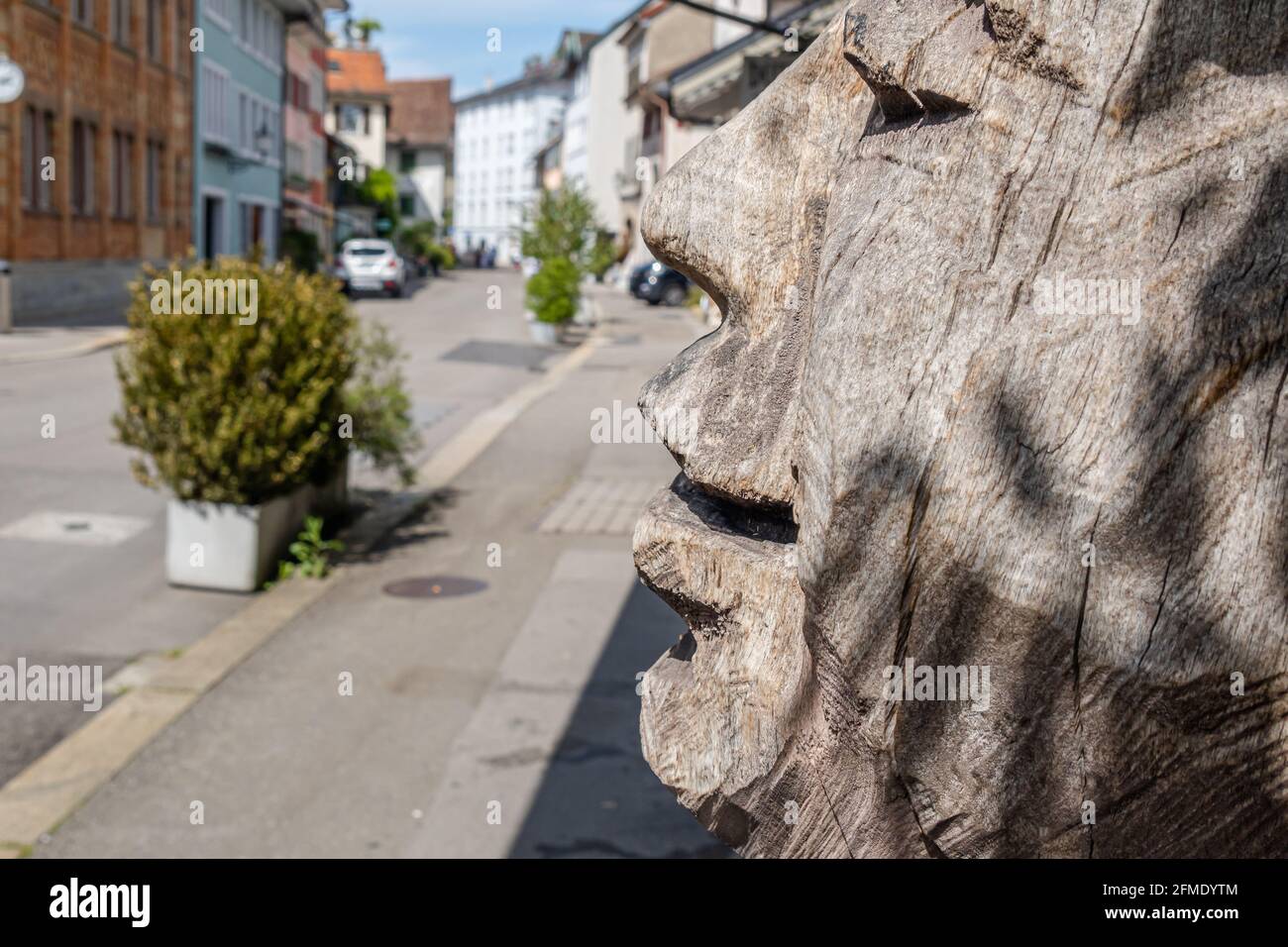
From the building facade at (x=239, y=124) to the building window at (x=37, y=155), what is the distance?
9484 millimetres

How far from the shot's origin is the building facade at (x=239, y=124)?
3928 cm

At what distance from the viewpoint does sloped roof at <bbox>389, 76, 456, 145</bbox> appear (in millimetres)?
101750

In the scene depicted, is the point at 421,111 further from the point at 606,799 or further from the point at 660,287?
the point at 606,799

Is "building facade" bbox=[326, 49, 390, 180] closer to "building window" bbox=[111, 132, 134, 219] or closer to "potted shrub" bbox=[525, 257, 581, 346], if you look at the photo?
"building window" bbox=[111, 132, 134, 219]

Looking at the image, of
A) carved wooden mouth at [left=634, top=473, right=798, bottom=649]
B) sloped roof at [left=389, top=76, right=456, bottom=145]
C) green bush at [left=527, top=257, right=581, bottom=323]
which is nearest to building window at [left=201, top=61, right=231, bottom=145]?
green bush at [left=527, top=257, right=581, bottom=323]

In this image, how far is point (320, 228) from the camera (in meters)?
59.6

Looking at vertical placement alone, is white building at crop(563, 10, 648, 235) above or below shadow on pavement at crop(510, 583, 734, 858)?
above

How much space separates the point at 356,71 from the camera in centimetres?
8250

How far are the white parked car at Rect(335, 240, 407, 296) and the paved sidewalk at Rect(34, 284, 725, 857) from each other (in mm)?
31887

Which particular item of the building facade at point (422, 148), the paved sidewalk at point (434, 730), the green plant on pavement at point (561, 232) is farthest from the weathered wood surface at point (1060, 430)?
the building facade at point (422, 148)

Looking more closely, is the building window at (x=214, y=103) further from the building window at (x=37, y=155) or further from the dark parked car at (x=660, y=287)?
the dark parked car at (x=660, y=287)

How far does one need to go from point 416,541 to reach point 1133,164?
9.85 m

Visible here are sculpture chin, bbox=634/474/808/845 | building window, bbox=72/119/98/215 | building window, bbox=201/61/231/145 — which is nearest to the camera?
sculpture chin, bbox=634/474/808/845

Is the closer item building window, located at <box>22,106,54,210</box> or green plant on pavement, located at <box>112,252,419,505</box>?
green plant on pavement, located at <box>112,252,419,505</box>
